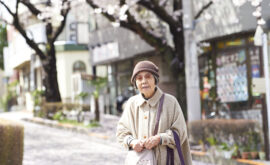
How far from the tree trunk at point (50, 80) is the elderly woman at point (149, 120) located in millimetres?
19569

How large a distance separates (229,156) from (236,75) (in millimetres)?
5584

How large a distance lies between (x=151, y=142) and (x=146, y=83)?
0.54 m

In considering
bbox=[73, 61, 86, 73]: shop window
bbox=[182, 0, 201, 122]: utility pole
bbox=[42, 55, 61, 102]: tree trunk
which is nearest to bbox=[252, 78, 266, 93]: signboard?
bbox=[182, 0, 201, 122]: utility pole

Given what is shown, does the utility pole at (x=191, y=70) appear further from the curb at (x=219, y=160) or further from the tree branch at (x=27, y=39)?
the tree branch at (x=27, y=39)

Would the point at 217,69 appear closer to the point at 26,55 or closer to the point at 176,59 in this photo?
the point at 176,59

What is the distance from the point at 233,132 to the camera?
10.6 meters

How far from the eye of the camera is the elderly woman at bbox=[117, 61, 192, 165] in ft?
14.2

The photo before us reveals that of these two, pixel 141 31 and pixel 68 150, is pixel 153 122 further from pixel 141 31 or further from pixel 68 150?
pixel 141 31

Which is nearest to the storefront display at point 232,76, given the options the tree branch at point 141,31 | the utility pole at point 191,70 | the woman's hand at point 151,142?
the tree branch at point 141,31

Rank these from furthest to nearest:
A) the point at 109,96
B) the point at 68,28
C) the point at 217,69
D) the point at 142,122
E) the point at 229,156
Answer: the point at 68,28, the point at 109,96, the point at 217,69, the point at 229,156, the point at 142,122

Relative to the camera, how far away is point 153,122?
4391mm

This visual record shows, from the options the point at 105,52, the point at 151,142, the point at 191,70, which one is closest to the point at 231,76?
the point at 191,70

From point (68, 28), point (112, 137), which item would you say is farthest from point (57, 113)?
point (68, 28)

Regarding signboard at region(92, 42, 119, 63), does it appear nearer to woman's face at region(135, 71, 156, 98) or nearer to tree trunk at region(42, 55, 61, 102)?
tree trunk at region(42, 55, 61, 102)
